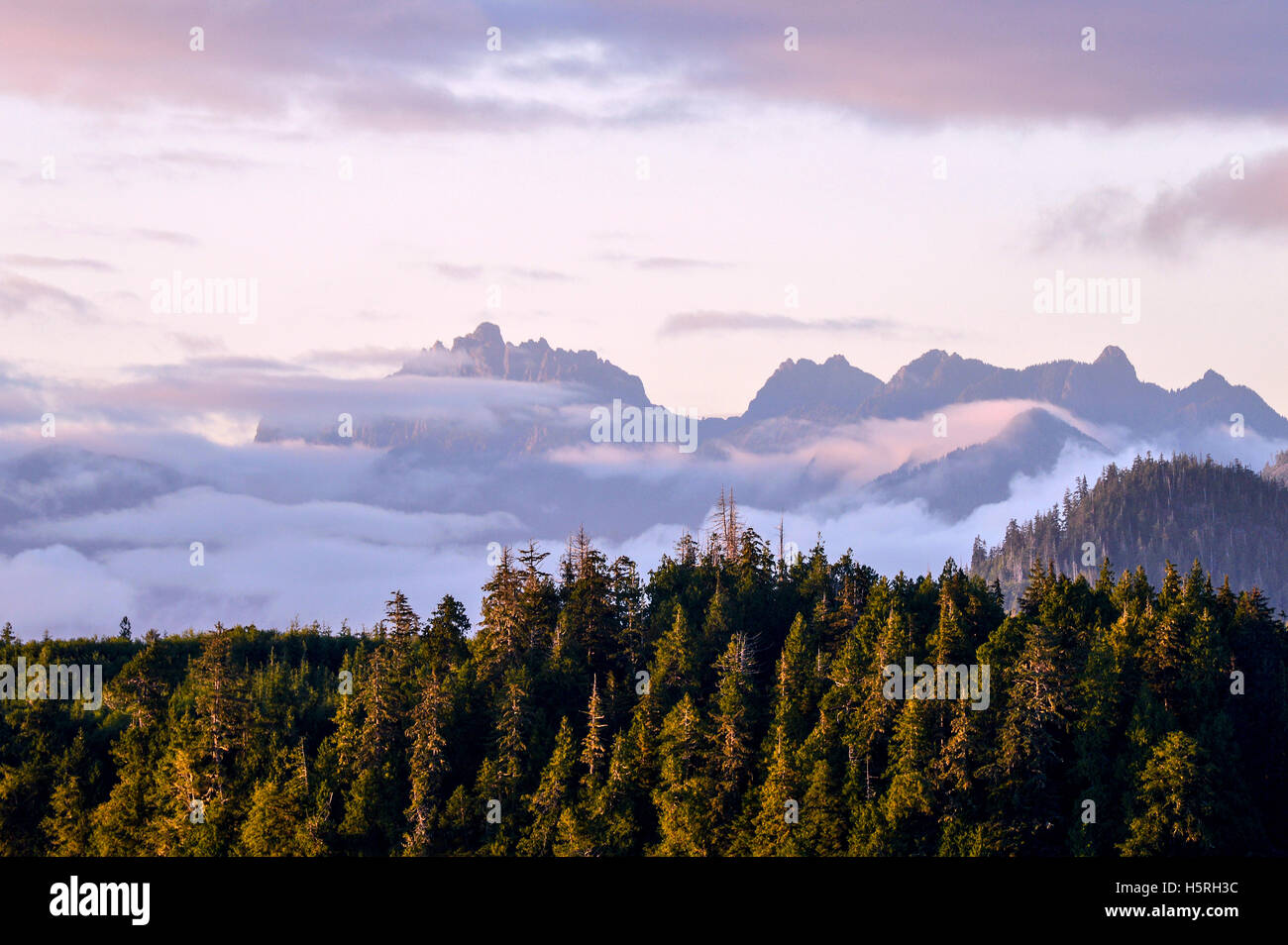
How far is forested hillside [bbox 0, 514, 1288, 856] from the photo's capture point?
123250mm

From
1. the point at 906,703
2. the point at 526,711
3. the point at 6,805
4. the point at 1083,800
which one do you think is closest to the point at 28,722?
the point at 6,805

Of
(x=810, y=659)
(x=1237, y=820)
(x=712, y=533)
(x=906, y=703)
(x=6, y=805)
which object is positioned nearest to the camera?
(x=1237, y=820)

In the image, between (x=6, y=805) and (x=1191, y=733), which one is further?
(x=6, y=805)

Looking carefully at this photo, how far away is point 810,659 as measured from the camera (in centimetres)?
14112

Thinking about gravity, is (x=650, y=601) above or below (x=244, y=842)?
above

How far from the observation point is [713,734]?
13475 cm

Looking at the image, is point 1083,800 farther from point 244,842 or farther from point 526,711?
point 244,842

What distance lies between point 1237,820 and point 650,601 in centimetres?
6377

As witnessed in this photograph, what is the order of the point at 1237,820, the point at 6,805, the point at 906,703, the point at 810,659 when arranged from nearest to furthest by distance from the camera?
1. the point at 1237,820
2. the point at 906,703
3. the point at 810,659
4. the point at 6,805

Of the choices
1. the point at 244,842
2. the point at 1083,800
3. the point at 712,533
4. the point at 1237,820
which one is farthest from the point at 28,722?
the point at 1237,820

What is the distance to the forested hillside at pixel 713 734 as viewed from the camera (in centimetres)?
12325
